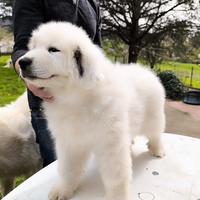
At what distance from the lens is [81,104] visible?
1.10 meters

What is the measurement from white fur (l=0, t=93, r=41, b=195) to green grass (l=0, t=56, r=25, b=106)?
102 inches

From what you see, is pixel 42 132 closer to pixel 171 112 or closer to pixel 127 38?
A: pixel 171 112

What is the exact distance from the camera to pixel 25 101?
211 centimetres

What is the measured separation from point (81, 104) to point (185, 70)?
706cm

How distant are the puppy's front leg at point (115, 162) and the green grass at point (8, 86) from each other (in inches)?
143

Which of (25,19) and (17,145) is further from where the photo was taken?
(17,145)

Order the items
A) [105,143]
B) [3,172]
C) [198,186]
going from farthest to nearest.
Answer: [3,172], [198,186], [105,143]

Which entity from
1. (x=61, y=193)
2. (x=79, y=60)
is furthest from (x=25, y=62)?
(x=61, y=193)

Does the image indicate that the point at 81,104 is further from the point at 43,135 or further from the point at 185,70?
the point at 185,70

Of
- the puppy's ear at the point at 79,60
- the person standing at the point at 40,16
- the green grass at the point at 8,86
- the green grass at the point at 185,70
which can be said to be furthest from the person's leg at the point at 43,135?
the green grass at the point at 185,70

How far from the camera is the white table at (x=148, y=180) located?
1.30m

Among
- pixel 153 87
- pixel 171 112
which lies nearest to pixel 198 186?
pixel 153 87

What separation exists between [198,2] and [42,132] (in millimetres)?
6238

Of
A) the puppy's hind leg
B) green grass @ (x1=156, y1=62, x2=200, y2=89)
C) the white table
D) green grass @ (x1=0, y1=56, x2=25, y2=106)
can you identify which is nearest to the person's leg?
the white table
